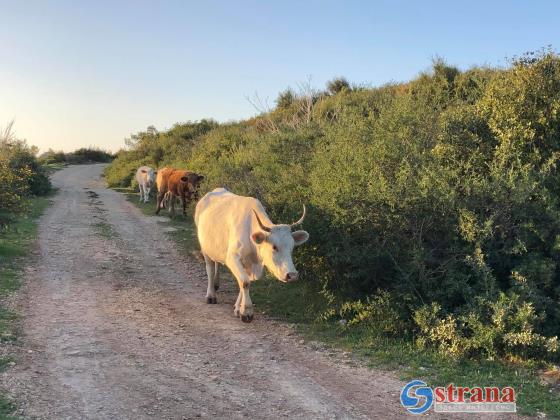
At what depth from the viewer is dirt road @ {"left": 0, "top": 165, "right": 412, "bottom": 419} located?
4473 mm

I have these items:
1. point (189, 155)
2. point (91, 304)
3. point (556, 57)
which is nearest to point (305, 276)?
point (91, 304)

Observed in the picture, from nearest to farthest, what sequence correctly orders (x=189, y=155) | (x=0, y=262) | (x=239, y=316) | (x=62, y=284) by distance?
(x=239, y=316)
(x=62, y=284)
(x=0, y=262)
(x=189, y=155)

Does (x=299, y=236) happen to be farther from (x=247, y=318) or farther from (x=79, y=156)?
(x=79, y=156)

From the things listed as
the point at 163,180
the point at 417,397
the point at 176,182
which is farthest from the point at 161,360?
the point at 163,180

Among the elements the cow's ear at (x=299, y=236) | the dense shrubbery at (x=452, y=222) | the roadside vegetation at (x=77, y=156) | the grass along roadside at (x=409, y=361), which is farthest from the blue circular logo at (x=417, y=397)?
the roadside vegetation at (x=77, y=156)

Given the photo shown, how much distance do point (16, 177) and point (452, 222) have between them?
31.5 feet

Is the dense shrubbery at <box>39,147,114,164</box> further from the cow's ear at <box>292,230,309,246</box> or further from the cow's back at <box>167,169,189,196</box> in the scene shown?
the cow's ear at <box>292,230,309,246</box>

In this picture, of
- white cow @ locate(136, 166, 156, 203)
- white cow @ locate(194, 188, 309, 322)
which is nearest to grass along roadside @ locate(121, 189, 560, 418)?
white cow @ locate(194, 188, 309, 322)

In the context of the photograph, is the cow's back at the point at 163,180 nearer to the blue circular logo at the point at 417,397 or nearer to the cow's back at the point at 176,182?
the cow's back at the point at 176,182

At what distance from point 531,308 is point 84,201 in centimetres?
1968

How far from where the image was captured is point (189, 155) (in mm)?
28438

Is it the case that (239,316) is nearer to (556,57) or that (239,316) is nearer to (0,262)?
(0,262)

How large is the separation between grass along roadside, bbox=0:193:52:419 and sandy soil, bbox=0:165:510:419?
148 millimetres
